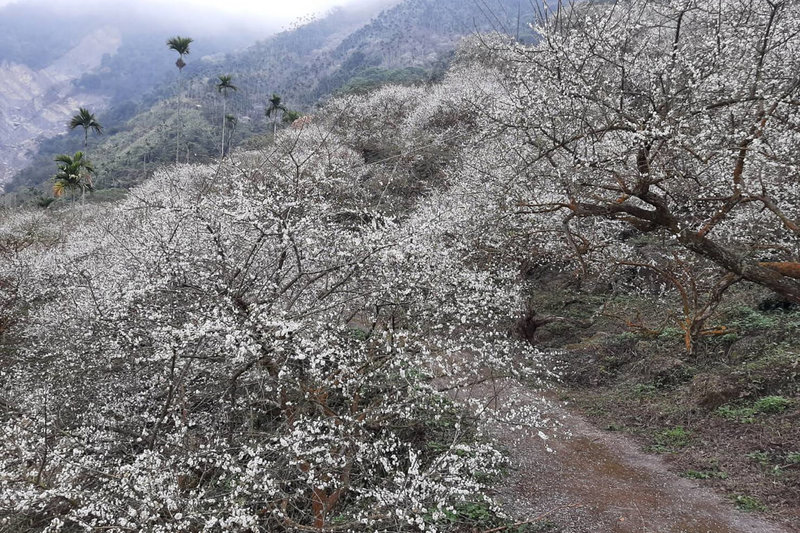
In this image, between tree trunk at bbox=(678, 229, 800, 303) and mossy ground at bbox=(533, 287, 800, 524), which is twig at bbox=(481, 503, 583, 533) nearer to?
mossy ground at bbox=(533, 287, 800, 524)

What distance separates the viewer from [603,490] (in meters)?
6.06

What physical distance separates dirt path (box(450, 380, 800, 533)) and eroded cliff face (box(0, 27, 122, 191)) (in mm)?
145873

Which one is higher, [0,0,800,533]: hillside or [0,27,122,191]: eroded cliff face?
[0,0,800,533]: hillside

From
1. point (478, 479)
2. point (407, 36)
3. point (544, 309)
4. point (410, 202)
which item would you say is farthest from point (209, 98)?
point (478, 479)

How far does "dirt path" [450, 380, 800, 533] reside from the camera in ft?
17.1

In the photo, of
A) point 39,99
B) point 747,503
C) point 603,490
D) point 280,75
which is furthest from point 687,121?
point 39,99

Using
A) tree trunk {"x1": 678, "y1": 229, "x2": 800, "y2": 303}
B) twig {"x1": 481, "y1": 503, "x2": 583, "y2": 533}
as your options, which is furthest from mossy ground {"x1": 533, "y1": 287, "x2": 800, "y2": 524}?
tree trunk {"x1": 678, "y1": 229, "x2": 800, "y2": 303}

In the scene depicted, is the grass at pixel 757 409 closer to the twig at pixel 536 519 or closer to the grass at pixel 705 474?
the grass at pixel 705 474

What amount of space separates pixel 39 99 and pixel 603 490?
664ft

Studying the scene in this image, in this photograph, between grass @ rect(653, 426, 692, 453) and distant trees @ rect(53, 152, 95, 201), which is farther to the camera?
distant trees @ rect(53, 152, 95, 201)

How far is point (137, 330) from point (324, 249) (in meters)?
2.91

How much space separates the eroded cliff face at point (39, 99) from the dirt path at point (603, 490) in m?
146

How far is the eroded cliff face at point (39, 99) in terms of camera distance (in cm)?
12938

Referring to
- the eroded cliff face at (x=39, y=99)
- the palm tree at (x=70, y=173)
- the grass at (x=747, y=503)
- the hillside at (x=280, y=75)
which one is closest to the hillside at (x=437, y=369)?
the grass at (x=747, y=503)
